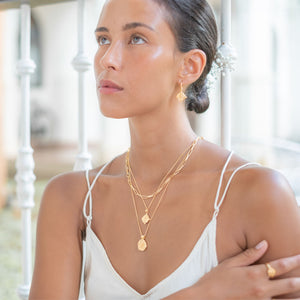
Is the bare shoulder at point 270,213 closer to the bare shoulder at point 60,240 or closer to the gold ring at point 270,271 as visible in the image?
the gold ring at point 270,271

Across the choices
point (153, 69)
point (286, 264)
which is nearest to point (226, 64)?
point (153, 69)

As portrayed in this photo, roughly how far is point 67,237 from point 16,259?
12.3 feet

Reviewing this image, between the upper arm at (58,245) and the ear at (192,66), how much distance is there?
497 mm

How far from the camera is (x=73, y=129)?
1326 centimetres

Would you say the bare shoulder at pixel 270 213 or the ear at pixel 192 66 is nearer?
the bare shoulder at pixel 270 213

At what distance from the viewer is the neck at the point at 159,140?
4.67ft

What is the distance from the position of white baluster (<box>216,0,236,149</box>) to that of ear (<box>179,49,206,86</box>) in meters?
0.15

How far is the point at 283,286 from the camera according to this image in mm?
1187

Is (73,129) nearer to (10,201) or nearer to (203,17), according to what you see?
(10,201)

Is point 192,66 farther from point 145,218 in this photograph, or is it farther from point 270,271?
point 270,271

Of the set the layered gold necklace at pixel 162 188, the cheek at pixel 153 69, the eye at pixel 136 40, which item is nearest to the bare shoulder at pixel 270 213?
the layered gold necklace at pixel 162 188

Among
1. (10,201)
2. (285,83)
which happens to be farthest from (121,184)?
(285,83)

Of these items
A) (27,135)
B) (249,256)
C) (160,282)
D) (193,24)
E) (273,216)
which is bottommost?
(160,282)

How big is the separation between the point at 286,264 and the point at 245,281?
0.11 meters
